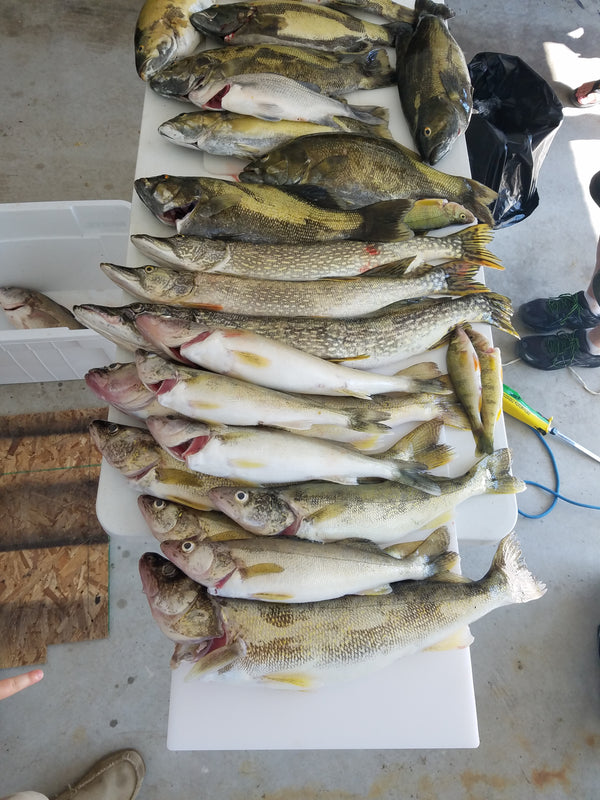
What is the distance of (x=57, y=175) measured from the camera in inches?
125

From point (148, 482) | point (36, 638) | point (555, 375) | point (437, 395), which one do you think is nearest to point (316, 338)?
point (437, 395)

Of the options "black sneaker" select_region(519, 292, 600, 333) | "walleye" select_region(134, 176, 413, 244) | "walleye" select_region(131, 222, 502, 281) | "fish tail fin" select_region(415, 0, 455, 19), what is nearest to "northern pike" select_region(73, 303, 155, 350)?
"walleye" select_region(131, 222, 502, 281)

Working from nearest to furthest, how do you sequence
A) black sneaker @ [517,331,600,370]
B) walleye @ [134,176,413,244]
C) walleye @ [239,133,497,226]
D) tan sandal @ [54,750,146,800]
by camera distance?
walleye @ [134,176,413,244] → walleye @ [239,133,497,226] → tan sandal @ [54,750,146,800] → black sneaker @ [517,331,600,370]

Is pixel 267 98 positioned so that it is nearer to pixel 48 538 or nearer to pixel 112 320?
pixel 112 320

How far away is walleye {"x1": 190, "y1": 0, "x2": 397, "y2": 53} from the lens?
1999 mm

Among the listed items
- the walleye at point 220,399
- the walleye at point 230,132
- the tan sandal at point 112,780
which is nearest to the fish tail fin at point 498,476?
the walleye at point 220,399

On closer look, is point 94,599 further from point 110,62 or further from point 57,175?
point 110,62

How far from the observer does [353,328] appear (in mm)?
1541

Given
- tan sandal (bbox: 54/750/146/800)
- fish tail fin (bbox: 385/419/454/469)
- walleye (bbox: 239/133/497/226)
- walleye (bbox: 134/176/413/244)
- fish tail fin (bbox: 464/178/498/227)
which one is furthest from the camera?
tan sandal (bbox: 54/750/146/800)

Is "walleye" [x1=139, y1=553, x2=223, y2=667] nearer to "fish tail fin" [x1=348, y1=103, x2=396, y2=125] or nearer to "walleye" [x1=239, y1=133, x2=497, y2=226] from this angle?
"walleye" [x1=239, y1=133, x2=497, y2=226]

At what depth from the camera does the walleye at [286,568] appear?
1.26 meters

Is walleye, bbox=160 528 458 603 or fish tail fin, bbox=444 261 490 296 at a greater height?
fish tail fin, bbox=444 261 490 296

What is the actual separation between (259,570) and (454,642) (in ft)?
1.71

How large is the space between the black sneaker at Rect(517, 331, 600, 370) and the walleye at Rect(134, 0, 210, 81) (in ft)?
6.83
